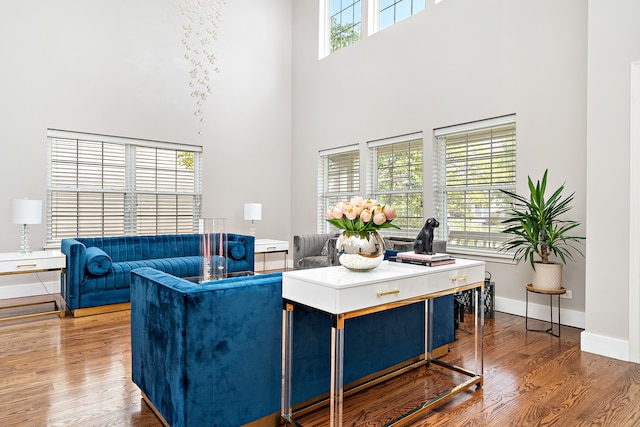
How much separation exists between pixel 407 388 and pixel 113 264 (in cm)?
356

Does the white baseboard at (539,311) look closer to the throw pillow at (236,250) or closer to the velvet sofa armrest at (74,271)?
the throw pillow at (236,250)

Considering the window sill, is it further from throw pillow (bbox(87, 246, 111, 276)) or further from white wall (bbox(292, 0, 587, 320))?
throw pillow (bbox(87, 246, 111, 276))

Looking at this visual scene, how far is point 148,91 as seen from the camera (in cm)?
573

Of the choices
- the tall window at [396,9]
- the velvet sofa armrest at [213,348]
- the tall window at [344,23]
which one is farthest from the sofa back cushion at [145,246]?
the tall window at [396,9]

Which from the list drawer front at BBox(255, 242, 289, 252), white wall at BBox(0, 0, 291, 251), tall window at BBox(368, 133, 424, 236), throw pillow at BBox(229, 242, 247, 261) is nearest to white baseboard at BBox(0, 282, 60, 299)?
white wall at BBox(0, 0, 291, 251)

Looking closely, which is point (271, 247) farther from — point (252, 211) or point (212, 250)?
point (212, 250)

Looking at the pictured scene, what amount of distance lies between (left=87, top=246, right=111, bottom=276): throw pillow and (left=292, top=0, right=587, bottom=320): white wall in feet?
11.8

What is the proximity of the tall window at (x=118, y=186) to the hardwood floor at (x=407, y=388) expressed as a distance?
88.6 inches

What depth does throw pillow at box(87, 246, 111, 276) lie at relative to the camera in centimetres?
402

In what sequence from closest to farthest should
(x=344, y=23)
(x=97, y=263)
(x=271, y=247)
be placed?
(x=97, y=263) < (x=271, y=247) < (x=344, y=23)

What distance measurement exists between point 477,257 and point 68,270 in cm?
454

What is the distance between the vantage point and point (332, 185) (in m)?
6.69

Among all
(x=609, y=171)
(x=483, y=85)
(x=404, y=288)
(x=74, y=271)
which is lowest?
(x=74, y=271)

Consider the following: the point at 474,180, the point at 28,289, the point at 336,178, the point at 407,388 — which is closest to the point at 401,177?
the point at 474,180
